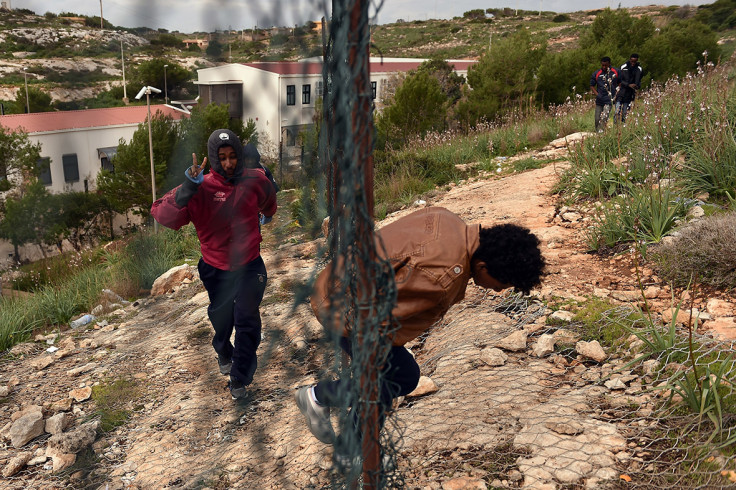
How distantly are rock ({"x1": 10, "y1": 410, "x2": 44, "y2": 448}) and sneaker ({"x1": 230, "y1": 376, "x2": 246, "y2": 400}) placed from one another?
1.17m

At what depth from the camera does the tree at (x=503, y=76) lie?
1633 cm

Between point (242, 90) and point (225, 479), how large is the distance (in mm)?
1860

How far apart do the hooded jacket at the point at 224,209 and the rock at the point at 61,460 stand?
1.29 meters

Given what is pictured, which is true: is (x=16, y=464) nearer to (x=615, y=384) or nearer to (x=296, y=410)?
(x=296, y=410)

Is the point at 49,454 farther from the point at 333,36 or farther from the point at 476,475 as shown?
the point at 333,36

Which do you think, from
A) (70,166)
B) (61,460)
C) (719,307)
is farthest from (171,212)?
(719,307)

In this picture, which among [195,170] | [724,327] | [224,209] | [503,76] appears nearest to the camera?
[195,170]

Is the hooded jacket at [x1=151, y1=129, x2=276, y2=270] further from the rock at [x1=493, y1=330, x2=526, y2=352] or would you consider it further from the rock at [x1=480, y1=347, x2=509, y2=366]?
the rock at [x1=493, y1=330, x2=526, y2=352]

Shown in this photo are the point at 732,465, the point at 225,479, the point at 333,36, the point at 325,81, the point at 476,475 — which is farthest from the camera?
the point at 225,479

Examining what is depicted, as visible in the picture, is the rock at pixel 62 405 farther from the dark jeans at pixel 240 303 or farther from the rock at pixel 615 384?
the rock at pixel 615 384

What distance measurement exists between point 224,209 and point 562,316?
2.24 m

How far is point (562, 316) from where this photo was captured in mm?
3785

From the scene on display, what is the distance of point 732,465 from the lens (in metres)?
2.33

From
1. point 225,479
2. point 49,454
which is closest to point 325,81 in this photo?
point 225,479
